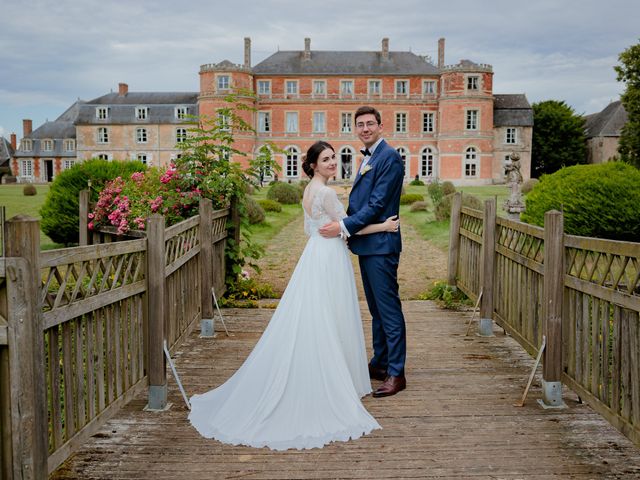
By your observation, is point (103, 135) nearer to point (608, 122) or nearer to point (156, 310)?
point (608, 122)

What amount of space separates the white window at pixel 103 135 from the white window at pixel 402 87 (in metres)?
23.8

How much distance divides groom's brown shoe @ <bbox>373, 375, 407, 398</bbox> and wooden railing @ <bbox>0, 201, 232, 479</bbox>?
1446 millimetres

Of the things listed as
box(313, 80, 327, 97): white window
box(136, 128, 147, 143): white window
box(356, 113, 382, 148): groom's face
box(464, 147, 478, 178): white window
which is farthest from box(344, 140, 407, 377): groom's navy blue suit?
box(136, 128, 147, 143): white window

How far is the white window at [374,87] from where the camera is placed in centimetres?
4909

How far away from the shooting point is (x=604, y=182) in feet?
35.3

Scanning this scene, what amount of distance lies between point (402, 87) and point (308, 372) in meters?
47.2

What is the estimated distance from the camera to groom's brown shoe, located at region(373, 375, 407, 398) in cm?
439

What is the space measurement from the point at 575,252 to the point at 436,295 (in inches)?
164

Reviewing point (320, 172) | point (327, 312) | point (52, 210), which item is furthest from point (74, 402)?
point (52, 210)

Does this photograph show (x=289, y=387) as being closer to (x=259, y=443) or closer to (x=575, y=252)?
(x=259, y=443)

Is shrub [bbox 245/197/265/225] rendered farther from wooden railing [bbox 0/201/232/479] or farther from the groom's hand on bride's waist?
the groom's hand on bride's waist

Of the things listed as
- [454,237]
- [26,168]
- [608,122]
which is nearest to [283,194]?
[454,237]

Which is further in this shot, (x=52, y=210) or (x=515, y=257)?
(x=52, y=210)

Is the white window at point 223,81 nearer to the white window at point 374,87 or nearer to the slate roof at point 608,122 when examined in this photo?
the white window at point 374,87
